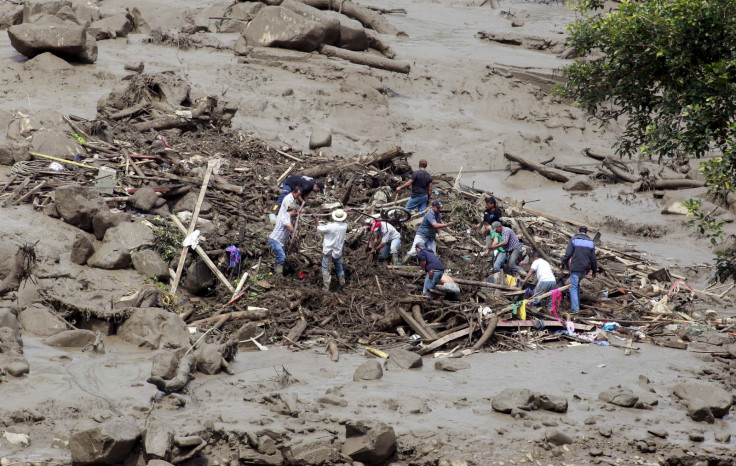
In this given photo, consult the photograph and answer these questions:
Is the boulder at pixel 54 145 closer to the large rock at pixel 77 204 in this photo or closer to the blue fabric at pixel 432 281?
the large rock at pixel 77 204

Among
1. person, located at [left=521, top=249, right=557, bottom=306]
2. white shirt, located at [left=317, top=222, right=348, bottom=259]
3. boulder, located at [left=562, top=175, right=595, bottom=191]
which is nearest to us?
white shirt, located at [left=317, top=222, right=348, bottom=259]

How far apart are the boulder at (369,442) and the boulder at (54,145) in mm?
9506

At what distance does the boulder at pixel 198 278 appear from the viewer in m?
11.6

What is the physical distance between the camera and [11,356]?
25.9ft

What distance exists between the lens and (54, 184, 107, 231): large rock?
39.8ft

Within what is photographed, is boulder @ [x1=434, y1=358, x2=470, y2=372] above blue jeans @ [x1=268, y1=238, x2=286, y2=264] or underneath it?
underneath

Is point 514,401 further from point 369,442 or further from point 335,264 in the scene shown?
point 335,264

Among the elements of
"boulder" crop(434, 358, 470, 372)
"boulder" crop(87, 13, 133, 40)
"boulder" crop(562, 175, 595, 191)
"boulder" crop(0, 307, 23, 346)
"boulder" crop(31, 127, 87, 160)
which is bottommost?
"boulder" crop(562, 175, 595, 191)

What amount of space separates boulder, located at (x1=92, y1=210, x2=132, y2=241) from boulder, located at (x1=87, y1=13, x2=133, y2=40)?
1122 cm

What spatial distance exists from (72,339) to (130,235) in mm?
3257

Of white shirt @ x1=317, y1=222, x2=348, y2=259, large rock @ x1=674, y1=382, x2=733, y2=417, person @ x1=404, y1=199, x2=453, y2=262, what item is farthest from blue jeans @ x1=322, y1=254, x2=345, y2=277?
large rock @ x1=674, y1=382, x2=733, y2=417

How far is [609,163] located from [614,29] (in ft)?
41.7

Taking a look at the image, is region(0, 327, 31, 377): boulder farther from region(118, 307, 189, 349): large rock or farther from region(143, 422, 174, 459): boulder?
region(143, 422, 174, 459): boulder

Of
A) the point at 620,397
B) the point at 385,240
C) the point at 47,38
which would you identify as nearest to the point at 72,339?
the point at 385,240
